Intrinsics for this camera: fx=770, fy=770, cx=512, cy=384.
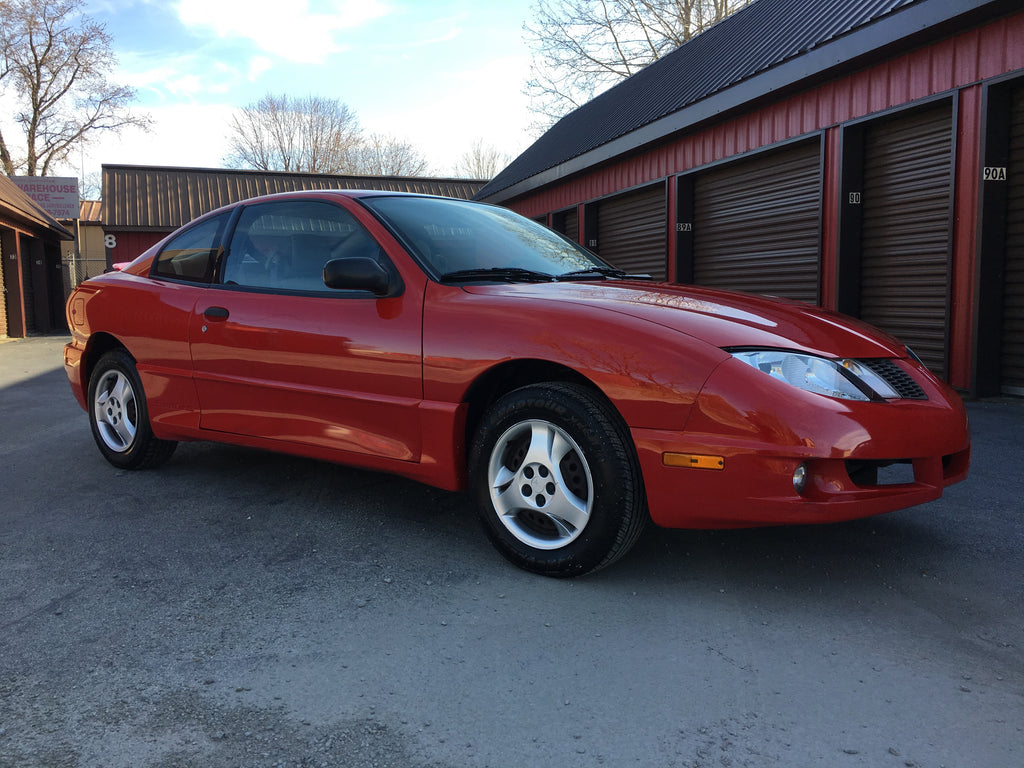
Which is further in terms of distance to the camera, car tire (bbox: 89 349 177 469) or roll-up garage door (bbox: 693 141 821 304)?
roll-up garage door (bbox: 693 141 821 304)

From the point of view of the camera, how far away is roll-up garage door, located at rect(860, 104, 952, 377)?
707 centimetres

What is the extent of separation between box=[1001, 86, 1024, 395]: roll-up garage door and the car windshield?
14.6 ft

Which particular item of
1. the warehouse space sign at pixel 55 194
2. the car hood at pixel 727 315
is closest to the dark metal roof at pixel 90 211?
the warehouse space sign at pixel 55 194

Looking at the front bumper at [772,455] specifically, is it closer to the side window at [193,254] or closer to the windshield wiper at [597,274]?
the windshield wiper at [597,274]

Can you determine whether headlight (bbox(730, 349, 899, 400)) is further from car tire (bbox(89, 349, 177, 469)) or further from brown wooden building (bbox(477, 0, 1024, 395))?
brown wooden building (bbox(477, 0, 1024, 395))

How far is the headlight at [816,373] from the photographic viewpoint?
2.48 m

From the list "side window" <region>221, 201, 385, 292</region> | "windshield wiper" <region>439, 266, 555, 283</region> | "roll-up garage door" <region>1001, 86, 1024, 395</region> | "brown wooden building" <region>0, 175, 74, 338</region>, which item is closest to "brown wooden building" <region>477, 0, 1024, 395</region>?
"roll-up garage door" <region>1001, 86, 1024, 395</region>

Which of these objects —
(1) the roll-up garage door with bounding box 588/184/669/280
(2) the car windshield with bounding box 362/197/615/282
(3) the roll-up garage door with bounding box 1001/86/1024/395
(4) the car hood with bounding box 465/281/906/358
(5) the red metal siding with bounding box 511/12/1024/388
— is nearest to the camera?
(4) the car hood with bounding box 465/281/906/358

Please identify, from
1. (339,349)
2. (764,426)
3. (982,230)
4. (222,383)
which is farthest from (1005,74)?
(222,383)

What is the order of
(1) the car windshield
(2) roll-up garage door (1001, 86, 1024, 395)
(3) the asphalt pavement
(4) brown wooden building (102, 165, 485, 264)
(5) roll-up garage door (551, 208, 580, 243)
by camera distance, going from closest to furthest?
(3) the asphalt pavement
(1) the car windshield
(2) roll-up garage door (1001, 86, 1024, 395)
(5) roll-up garage door (551, 208, 580, 243)
(4) brown wooden building (102, 165, 485, 264)

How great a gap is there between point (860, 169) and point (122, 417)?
7.28 m

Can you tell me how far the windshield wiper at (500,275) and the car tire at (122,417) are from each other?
2.13 m

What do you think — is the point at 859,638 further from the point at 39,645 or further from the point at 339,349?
the point at 39,645

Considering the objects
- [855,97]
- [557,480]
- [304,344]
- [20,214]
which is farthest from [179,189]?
[557,480]
